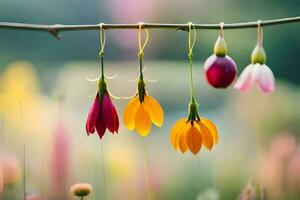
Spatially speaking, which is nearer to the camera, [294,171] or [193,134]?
[193,134]

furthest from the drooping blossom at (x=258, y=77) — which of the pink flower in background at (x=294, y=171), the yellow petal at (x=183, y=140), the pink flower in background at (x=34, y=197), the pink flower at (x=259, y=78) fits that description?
the pink flower in background at (x=34, y=197)

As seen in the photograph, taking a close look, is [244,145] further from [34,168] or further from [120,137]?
[34,168]

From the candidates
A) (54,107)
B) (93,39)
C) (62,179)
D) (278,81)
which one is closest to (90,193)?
(62,179)

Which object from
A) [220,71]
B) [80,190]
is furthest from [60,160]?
[220,71]

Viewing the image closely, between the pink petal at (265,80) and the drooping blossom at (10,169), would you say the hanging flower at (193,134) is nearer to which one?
the pink petal at (265,80)

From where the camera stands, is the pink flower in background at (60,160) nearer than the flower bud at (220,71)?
No

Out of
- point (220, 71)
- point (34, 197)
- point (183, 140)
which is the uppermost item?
point (220, 71)

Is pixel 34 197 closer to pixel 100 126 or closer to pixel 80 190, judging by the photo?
pixel 80 190
